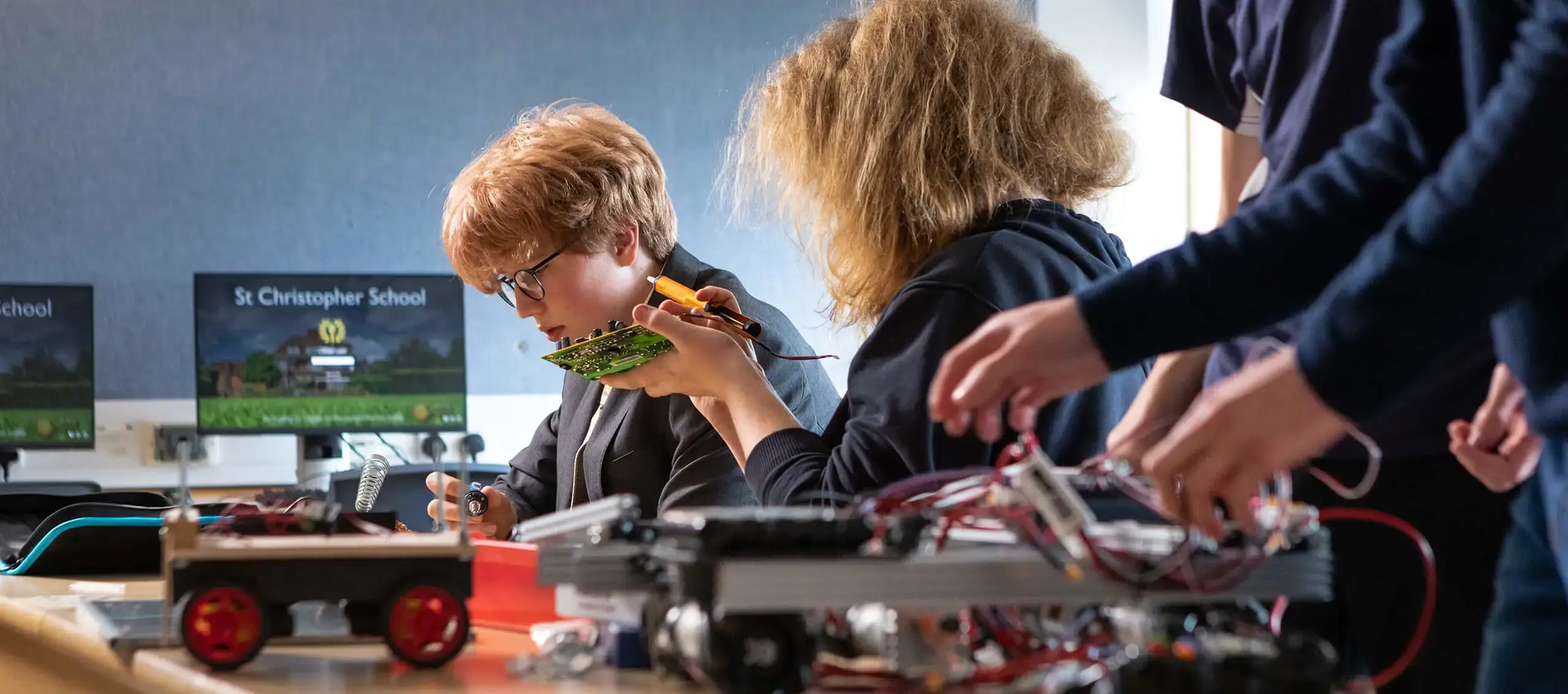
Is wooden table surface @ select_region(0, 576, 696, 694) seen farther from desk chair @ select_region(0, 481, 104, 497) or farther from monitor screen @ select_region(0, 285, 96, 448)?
monitor screen @ select_region(0, 285, 96, 448)

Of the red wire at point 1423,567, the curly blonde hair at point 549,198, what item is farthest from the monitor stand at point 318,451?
the red wire at point 1423,567

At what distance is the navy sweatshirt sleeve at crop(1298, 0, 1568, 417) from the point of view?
54 centimetres

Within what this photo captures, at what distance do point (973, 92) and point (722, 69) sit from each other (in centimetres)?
282

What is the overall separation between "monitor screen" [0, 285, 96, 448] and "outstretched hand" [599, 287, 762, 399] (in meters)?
2.34

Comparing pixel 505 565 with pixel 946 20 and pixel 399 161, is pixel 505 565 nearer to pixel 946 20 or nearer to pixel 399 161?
pixel 946 20

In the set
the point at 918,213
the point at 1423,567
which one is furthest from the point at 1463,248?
the point at 918,213

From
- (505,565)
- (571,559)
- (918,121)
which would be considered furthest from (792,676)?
(918,121)

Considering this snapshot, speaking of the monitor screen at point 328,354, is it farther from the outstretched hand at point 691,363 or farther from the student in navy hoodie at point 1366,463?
the student in navy hoodie at point 1366,463

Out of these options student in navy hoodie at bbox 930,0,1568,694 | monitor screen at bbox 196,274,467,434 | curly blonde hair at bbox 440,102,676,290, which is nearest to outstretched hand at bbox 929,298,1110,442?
student in navy hoodie at bbox 930,0,1568,694

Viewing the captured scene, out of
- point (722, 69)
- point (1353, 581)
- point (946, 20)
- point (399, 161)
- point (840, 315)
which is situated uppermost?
point (722, 69)

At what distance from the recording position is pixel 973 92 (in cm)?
132

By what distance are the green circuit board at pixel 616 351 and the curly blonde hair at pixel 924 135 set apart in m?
0.19

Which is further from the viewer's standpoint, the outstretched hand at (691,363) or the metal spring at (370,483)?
the metal spring at (370,483)

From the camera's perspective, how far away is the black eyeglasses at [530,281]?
183 cm
